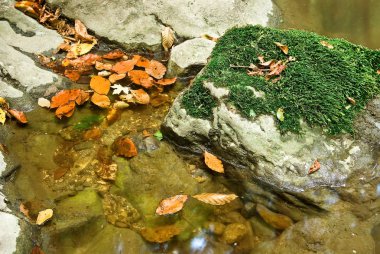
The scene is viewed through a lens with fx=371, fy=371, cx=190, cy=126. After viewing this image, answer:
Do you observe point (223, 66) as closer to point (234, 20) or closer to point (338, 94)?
point (338, 94)

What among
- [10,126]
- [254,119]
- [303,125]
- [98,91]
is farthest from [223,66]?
[10,126]

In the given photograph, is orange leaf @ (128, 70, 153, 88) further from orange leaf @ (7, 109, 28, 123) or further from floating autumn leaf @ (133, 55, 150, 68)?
orange leaf @ (7, 109, 28, 123)

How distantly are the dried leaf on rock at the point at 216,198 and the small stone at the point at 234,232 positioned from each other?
0.24m

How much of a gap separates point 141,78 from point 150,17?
1.17 meters

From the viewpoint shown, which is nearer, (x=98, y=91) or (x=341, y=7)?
(x=98, y=91)

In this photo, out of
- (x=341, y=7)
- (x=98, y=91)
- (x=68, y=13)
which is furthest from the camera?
(x=341, y=7)

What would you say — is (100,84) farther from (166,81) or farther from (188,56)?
(188,56)

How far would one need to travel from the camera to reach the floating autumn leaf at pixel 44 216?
3307 mm

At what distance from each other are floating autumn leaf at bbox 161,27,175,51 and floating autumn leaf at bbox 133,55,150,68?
382 millimetres

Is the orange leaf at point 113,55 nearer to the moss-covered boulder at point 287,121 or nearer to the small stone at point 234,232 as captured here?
the moss-covered boulder at point 287,121

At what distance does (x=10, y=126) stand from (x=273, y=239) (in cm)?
304

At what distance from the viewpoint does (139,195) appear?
3.70m

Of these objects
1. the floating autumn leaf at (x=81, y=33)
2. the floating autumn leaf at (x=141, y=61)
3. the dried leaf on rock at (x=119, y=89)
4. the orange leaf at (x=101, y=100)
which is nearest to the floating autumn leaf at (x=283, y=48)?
the floating autumn leaf at (x=141, y=61)

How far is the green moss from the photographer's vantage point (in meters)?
3.70
